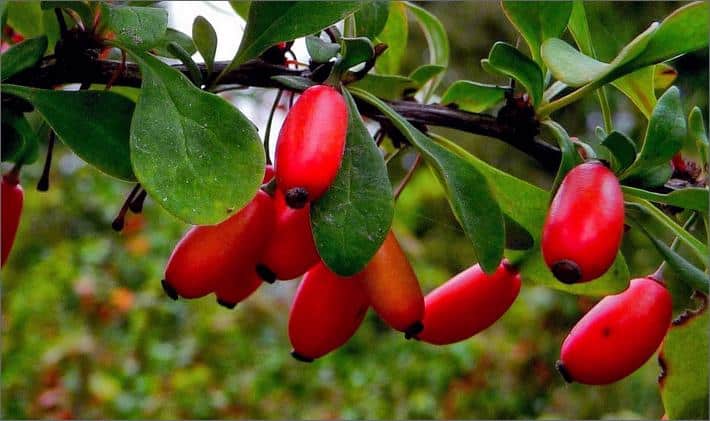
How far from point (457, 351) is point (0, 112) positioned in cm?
236

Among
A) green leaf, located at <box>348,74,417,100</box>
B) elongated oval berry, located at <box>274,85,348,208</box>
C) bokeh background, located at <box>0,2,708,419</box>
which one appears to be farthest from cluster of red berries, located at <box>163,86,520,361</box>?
bokeh background, located at <box>0,2,708,419</box>

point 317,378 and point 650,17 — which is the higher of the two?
point 650,17

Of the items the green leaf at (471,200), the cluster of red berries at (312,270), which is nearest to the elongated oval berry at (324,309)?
the cluster of red berries at (312,270)

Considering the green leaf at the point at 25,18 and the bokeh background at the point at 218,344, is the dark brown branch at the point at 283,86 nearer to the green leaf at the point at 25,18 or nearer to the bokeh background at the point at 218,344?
the green leaf at the point at 25,18

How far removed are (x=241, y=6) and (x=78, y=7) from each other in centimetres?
22

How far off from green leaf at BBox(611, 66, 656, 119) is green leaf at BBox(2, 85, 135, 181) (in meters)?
0.38

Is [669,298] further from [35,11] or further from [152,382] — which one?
[152,382]

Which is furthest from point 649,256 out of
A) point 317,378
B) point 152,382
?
point 152,382

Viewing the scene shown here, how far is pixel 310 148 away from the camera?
0.51 meters

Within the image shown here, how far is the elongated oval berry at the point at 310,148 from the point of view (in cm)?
51

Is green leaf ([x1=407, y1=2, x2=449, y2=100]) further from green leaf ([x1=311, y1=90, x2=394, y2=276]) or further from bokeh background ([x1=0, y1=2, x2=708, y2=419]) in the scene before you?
bokeh background ([x1=0, y1=2, x2=708, y2=419])

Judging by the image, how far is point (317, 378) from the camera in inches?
110

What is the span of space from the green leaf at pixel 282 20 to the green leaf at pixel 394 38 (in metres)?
0.20

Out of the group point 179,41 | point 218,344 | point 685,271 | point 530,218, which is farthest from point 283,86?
point 218,344
